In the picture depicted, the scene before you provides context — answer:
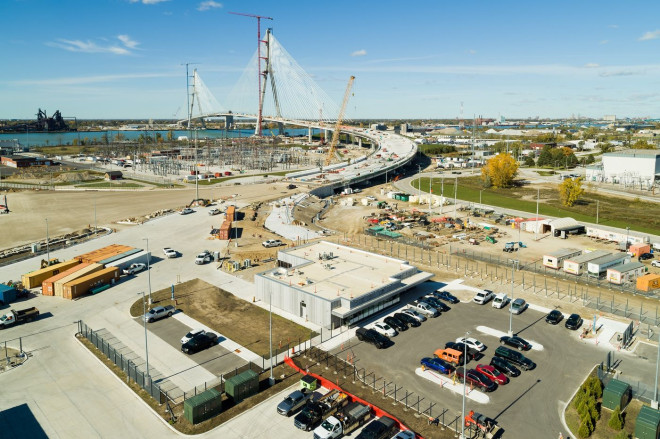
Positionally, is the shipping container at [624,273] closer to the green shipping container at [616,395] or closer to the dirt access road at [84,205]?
the green shipping container at [616,395]

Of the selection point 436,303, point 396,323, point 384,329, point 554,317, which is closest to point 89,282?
point 384,329

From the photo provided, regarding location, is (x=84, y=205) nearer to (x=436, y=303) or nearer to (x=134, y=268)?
(x=134, y=268)

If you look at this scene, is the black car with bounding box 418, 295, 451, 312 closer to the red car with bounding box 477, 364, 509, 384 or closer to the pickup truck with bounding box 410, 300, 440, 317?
the pickup truck with bounding box 410, 300, 440, 317

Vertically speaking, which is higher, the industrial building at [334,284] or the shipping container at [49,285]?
the industrial building at [334,284]

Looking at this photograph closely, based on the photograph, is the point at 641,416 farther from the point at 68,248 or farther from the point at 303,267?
the point at 68,248

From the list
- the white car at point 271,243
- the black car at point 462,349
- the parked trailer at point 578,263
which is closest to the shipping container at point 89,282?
the white car at point 271,243

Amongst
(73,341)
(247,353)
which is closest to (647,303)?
(247,353)

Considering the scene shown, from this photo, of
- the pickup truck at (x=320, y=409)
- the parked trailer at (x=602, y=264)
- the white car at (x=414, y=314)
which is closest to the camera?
the pickup truck at (x=320, y=409)
